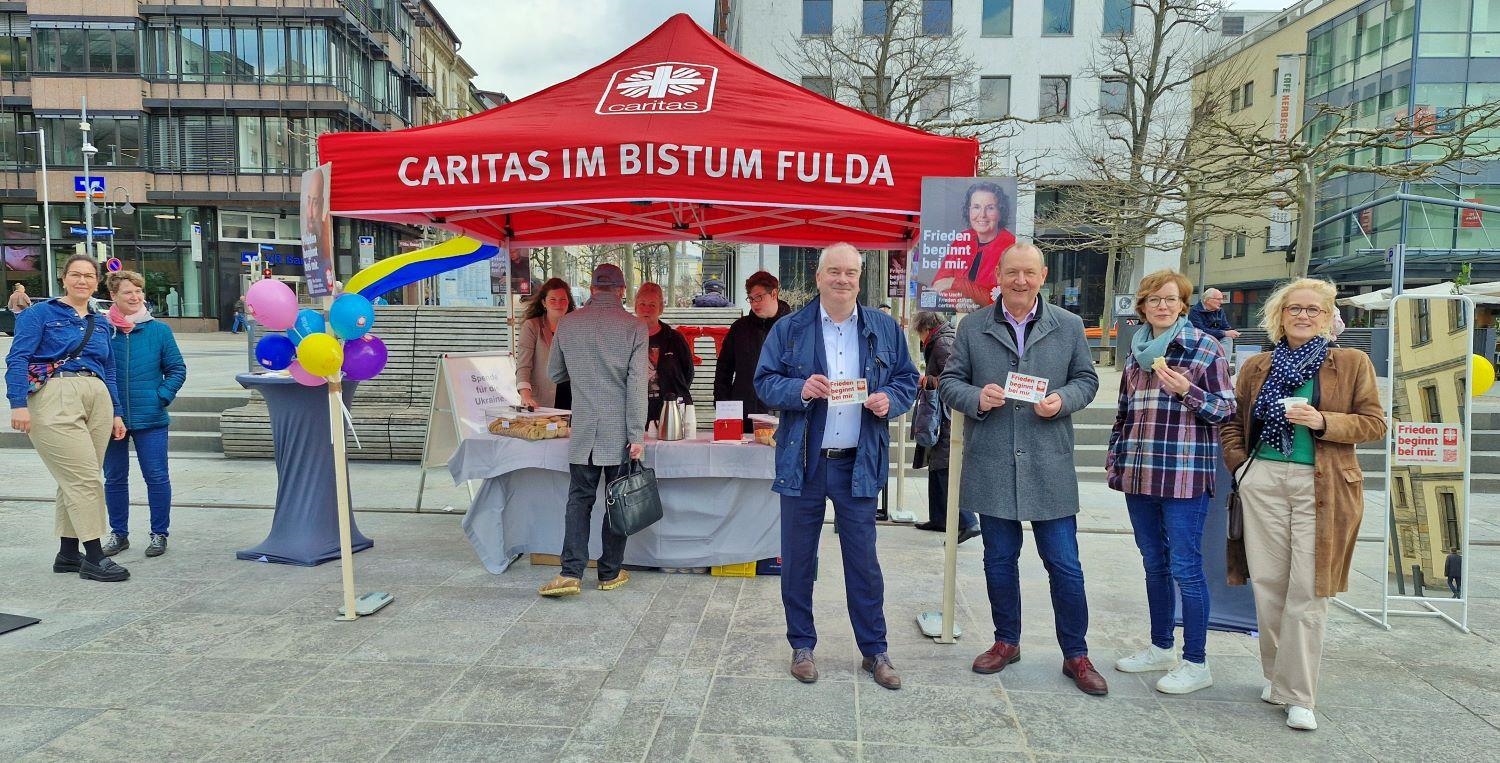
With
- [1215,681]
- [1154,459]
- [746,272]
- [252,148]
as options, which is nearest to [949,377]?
[1154,459]

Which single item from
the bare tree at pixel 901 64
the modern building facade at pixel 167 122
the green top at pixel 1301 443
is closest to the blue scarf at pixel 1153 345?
the green top at pixel 1301 443

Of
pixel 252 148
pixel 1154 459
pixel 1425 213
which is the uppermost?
pixel 252 148

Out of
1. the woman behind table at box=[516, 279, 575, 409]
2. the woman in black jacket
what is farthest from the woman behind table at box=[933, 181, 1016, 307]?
the woman behind table at box=[516, 279, 575, 409]

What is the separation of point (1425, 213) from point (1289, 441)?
33938 millimetres

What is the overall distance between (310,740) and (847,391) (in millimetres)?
2318

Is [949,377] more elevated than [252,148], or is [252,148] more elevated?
[252,148]

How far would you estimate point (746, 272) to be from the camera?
105 feet

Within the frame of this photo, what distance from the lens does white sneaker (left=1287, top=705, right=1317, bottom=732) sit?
3.12m

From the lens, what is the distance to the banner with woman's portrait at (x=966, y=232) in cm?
402

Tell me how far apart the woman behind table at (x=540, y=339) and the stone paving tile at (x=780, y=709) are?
2869 mm

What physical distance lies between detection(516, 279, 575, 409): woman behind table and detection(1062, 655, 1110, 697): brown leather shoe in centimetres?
362

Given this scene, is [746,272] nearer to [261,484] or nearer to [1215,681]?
[261,484]

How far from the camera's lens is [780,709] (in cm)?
326

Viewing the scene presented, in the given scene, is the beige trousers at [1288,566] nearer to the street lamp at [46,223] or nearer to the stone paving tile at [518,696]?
the stone paving tile at [518,696]
